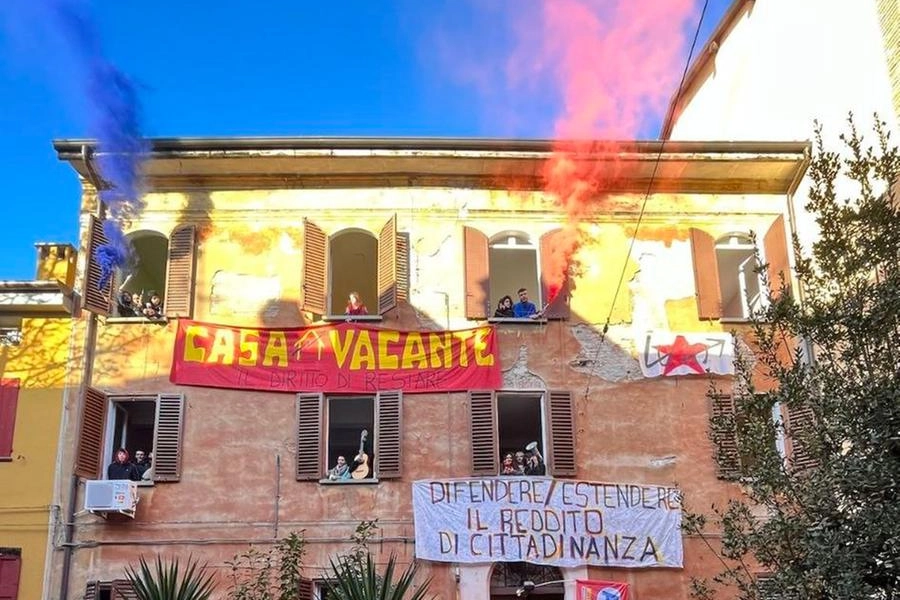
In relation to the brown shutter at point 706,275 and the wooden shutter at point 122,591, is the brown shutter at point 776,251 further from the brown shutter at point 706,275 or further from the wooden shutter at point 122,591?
the wooden shutter at point 122,591

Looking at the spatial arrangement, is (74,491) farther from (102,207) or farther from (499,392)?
(499,392)

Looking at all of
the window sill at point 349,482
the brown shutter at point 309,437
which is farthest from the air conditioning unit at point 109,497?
the window sill at point 349,482

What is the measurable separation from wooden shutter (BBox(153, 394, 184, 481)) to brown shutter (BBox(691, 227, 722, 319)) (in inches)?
341

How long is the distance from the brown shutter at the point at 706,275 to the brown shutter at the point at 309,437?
6.56 meters

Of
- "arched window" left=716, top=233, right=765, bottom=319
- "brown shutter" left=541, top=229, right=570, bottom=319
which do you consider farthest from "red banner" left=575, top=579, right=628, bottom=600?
"arched window" left=716, top=233, right=765, bottom=319

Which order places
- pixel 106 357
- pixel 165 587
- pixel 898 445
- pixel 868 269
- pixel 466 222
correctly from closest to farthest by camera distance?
pixel 898 445 → pixel 868 269 → pixel 165 587 → pixel 106 357 → pixel 466 222

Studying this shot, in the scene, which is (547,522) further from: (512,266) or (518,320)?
(512,266)

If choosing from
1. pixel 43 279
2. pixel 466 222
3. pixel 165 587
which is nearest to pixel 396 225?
pixel 466 222

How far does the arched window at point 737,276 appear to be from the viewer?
1780cm

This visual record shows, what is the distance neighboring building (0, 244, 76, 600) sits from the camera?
15000 mm

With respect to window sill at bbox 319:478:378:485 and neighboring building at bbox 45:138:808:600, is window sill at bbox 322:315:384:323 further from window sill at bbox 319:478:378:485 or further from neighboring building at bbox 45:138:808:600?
window sill at bbox 319:478:378:485

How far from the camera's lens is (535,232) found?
1750 cm

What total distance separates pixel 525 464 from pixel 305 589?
3.88 metres

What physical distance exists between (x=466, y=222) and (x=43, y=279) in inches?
280
